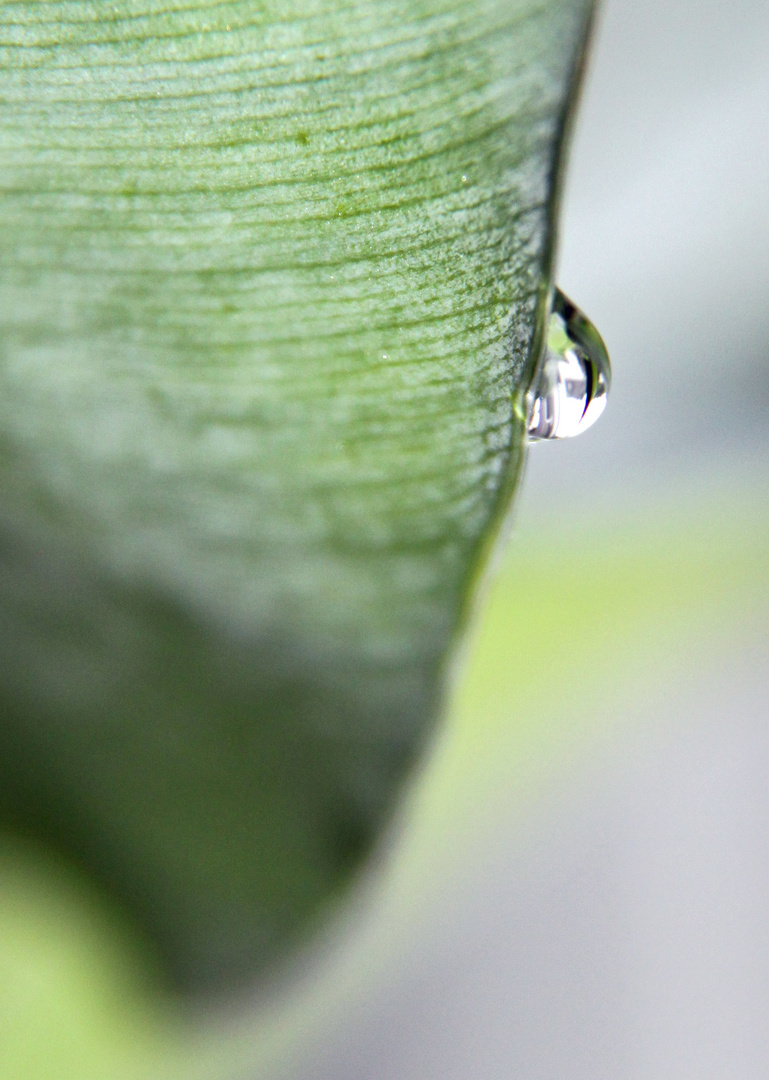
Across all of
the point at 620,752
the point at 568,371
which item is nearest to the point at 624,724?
the point at 620,752

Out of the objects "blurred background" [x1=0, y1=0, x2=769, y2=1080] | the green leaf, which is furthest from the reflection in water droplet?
"blurred background" [x1=0, y1=0, x2=769, y2=1080]

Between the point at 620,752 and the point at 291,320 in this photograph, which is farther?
the point at 620,752

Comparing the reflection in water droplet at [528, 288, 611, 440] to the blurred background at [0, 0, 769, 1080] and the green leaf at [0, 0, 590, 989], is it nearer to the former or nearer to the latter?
the green leaf at [0, 0, 590, 989]

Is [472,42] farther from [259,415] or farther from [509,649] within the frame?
[509,649]

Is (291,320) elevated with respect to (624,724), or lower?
elevated

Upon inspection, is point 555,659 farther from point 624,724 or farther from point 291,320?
point 291,320

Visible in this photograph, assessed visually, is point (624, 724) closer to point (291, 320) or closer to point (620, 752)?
point (620, 752)
